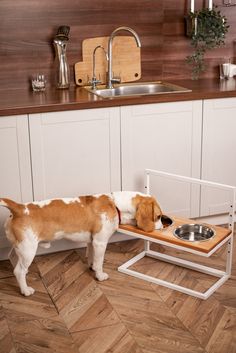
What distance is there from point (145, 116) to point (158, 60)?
2.48 feet

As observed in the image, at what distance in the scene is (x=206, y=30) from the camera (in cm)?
382

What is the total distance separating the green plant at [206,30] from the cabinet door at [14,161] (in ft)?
4.53

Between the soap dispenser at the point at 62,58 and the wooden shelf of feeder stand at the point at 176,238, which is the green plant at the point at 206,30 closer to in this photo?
the soap dispenser at the point at 62,58

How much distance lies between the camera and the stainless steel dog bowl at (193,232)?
3.10 m

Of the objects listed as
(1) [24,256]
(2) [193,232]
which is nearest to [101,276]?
(1) [24,256]

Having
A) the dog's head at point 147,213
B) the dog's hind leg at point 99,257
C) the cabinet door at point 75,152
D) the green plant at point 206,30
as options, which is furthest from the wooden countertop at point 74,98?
Answer: the dog's hind leg at point 99,257

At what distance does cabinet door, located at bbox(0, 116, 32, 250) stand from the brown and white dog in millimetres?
312

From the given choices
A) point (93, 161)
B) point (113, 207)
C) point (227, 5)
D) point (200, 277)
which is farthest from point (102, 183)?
point (227, 5)

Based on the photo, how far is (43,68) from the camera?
3707 mm

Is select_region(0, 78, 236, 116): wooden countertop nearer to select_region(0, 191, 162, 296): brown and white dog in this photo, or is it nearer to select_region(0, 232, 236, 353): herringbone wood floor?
select_region(0, 191, 162, 296): brown and white dog

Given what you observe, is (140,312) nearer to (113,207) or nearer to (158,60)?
(113,207)

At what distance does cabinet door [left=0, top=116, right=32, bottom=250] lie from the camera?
311 centimetres

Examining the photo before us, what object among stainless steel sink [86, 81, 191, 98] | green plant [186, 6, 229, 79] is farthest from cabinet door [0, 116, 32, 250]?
green plant [186, 6, 229, 79]

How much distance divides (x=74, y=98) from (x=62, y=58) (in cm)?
43
